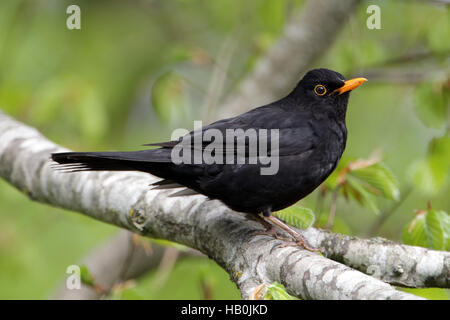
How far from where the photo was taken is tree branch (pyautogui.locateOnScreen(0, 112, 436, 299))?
243 cm

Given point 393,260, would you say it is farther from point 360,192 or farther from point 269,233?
point 269,233

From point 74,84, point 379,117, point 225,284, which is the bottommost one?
point 225,284

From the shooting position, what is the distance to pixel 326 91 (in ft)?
12.3

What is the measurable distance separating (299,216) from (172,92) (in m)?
2.56

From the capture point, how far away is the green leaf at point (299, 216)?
307 centimetres

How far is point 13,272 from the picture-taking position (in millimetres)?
5848

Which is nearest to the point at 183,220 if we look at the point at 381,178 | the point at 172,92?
the point at 381,178

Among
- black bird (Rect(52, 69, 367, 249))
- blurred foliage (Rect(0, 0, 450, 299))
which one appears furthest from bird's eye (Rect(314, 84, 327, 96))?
blurred foliage (Rect(0, 0, 450, 299))

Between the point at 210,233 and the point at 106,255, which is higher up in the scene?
the point at 210,233

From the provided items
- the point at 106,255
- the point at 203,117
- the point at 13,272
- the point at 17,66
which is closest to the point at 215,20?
the point at 203,117

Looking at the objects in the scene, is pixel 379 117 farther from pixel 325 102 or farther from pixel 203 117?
pixel 325 102

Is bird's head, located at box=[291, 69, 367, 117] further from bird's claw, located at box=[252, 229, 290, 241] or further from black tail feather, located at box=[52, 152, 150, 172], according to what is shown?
black tail feather, located at box=[52, 152, 150, 172]
